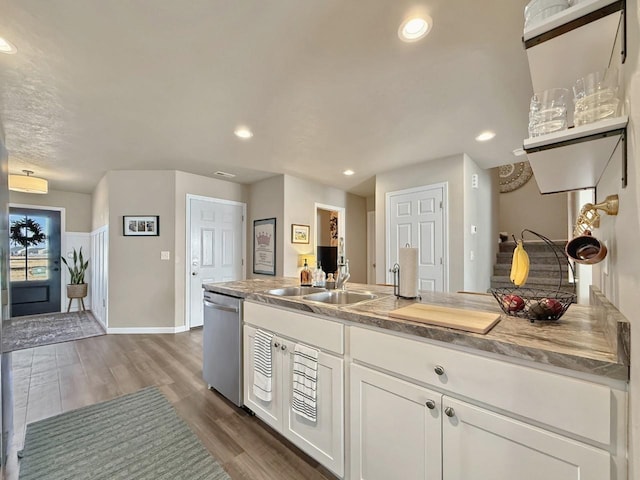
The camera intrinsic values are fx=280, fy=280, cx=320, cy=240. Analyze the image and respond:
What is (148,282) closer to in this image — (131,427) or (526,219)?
(131,427)

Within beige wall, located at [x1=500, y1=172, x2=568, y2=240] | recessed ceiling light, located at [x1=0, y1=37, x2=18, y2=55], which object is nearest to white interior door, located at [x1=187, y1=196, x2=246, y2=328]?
recessed ceiling light, located at [x1=0, y1=37, x2=18, y2=55]

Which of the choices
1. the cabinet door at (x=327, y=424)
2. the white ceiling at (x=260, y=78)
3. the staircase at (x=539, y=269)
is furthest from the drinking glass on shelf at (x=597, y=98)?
the staircase at (x=539, y=269)

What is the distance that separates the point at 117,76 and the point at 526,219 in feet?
22.9

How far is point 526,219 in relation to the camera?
231 inches

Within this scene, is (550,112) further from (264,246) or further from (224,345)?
(264,246)

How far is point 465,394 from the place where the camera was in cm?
98

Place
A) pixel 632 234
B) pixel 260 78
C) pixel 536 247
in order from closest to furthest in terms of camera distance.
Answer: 1. pixel 632 234
2. pixel 260 78
3. pixel 536 247

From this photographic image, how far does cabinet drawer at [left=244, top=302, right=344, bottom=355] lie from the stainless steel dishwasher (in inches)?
7.4

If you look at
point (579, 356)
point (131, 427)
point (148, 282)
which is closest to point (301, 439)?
point (131, 427)

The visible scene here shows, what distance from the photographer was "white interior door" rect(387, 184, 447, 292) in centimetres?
376

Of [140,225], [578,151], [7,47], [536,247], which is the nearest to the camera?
[578,151]

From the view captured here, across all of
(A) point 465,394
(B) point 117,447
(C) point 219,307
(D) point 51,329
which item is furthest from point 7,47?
(D) point 51,329

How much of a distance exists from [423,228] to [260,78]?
289cm

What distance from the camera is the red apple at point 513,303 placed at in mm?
1212
